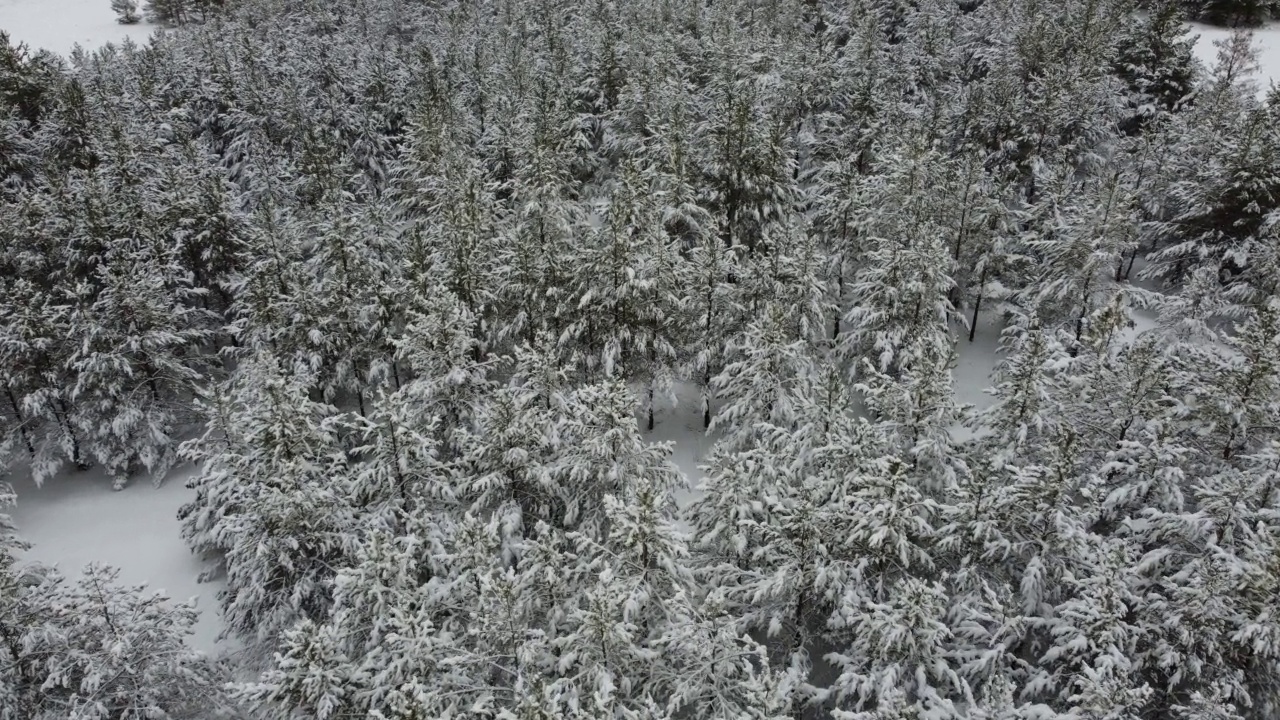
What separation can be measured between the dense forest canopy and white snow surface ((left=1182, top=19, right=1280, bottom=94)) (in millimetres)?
8815

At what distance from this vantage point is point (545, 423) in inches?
651

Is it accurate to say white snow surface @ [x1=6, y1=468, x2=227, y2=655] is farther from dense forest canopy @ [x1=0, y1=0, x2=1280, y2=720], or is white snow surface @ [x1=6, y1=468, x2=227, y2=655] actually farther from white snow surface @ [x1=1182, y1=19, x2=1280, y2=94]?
white snow surface @ [x1=1182, y1=19, x2=1280, y2=94]

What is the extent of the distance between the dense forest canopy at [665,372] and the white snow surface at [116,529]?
87cm

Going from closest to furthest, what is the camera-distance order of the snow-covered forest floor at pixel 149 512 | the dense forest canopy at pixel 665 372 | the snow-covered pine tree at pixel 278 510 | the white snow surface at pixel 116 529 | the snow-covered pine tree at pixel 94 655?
the dense forest canopy at pixel 665 372 < the snow-covered pine tree at pixel 94 655 < the snow-covered pine tree at pixel 278 510 < the white snow surface at pixel 116 529 < the snow-covered forest floor at pixel 149 512

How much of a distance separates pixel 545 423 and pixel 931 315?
11.8 metres

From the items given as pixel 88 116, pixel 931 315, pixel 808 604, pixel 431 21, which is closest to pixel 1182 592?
pixel 808 604

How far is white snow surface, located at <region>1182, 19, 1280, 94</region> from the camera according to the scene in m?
38.8

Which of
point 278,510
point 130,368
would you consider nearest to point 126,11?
point 130,368

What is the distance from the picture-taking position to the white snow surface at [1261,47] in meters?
38.8

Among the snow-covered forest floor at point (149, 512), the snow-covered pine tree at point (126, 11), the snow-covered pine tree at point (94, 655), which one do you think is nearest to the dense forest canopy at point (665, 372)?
the snow-covered pine tree at point (94, 655)

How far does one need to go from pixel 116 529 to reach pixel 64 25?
64434 mm

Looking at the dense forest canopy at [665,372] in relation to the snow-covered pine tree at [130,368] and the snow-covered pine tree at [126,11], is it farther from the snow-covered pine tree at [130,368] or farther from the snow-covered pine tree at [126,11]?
the snow-covered pine tree at [126,11]

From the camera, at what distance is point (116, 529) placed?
2203 cm

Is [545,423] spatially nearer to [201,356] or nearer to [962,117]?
[201,356]
